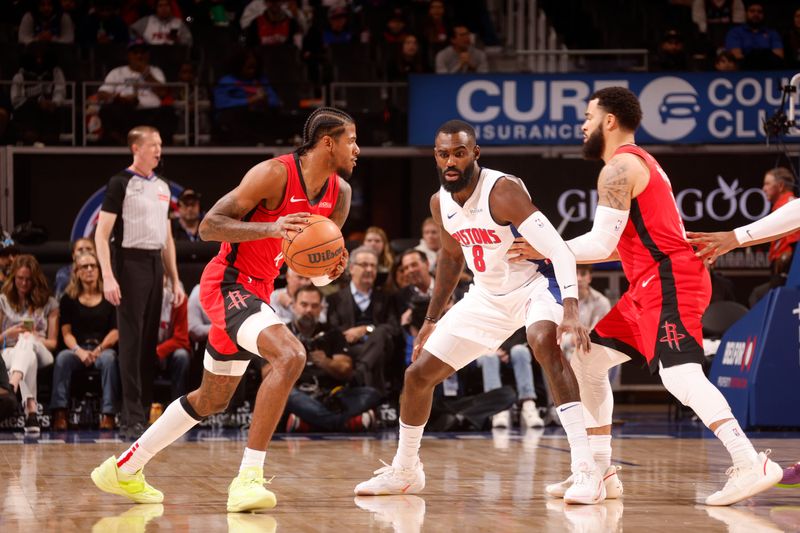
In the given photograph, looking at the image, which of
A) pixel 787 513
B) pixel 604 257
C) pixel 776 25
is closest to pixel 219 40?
pixel 776 25

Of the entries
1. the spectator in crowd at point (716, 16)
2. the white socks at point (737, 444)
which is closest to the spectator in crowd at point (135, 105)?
the spectator in crowd at point (716, 16)

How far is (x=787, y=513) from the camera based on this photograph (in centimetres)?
500

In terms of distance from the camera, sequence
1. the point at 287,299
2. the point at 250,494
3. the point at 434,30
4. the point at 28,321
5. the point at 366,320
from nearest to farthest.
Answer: the point at 250,494
the point at 28,321
the point at 287,299
the point at 366,320
the point at 434,30

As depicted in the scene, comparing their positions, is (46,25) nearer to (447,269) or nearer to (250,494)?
(447,269)

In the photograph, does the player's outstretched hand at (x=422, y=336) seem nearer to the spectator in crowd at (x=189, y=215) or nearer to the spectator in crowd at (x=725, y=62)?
the spectator in crowd at (x=189, y=215)

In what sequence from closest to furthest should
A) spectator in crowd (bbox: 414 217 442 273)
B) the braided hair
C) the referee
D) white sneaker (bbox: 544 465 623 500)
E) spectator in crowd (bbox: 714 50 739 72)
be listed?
the braided hair < white sneaker (bbox: 544 465 623 500) < the referee < spectator in crowd (bbox: 414 217 442 273) < spectator in crowd (bbox: 714 50 739 72)

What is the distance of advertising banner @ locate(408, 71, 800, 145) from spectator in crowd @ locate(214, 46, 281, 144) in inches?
67.7

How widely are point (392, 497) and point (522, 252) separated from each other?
1.36 meters

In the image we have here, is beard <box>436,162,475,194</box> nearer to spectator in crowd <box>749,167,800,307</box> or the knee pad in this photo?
the knee pad

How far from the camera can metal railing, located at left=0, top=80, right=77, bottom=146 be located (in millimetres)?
12617

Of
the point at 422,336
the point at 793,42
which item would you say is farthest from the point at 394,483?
the point at 793,42

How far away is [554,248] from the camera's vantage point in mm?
5254

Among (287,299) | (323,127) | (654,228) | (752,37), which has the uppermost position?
(752,37)

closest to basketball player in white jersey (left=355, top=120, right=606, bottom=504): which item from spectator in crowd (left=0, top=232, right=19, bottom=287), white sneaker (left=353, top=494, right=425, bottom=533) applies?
white sneaker (left=353, top=494, right=425, bottom=533)
